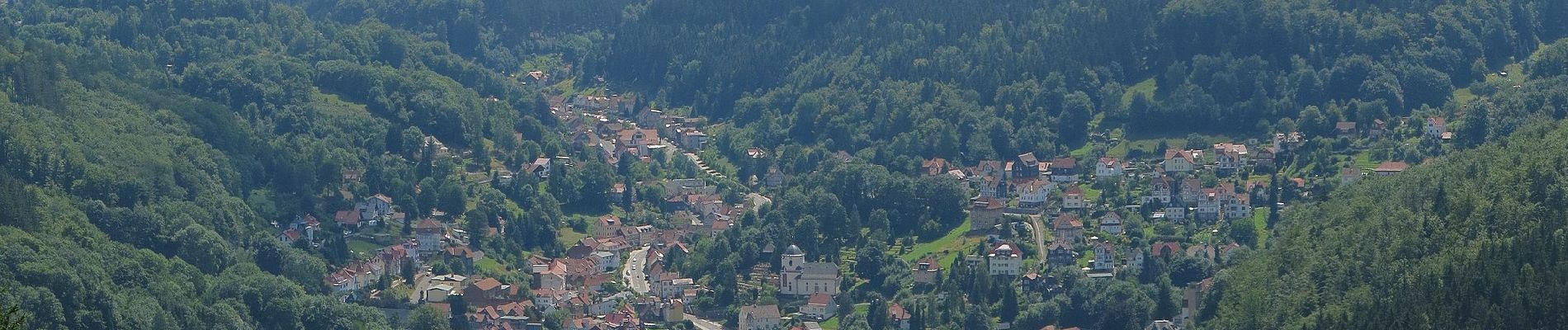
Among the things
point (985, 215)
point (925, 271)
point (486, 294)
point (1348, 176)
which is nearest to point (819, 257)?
point (925, 271)

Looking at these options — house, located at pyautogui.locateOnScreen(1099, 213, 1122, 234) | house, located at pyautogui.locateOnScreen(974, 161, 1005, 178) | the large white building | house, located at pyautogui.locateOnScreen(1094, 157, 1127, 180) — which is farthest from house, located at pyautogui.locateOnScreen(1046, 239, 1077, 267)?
house, located at pyautogui.locateOnScreen(974, 161, 1005, 178)

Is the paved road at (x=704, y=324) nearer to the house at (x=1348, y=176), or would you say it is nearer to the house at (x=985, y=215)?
the house at (x=985, y=215)

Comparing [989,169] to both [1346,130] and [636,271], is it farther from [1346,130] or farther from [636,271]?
[636,271]

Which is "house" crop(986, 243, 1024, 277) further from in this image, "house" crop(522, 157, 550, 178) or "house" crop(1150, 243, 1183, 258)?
"house" crop(522, 157, 550, 178)

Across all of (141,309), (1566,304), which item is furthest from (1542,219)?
(141,309)

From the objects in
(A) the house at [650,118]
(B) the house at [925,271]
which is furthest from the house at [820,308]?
(A) the house at [650,118]
